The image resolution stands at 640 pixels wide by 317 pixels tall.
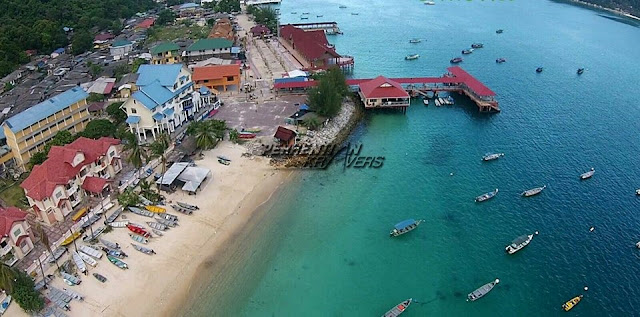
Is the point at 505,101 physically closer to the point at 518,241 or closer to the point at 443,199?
the point at 443,199

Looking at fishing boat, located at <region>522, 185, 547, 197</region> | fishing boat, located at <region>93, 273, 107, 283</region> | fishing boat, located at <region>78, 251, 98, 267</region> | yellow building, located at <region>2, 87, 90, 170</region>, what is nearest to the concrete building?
fishing boat, located at <region>78, 251, 98, 267</region>

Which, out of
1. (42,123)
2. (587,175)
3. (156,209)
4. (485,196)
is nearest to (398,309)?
(485,196)

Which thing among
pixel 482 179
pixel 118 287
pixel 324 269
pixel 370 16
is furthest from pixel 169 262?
pixel 370 16

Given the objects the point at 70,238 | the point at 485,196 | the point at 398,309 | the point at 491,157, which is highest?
the point at 491,157

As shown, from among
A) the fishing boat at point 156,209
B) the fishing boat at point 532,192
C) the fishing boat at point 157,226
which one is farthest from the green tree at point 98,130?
the fishing boat at point 532,192

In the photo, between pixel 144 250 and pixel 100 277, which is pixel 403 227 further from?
pixel 100 277

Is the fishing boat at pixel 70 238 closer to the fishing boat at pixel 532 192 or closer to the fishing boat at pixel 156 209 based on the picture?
the fishing boat at pixel 156 209

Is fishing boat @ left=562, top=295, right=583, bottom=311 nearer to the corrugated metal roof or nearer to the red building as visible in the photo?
the corrugated metal roof
